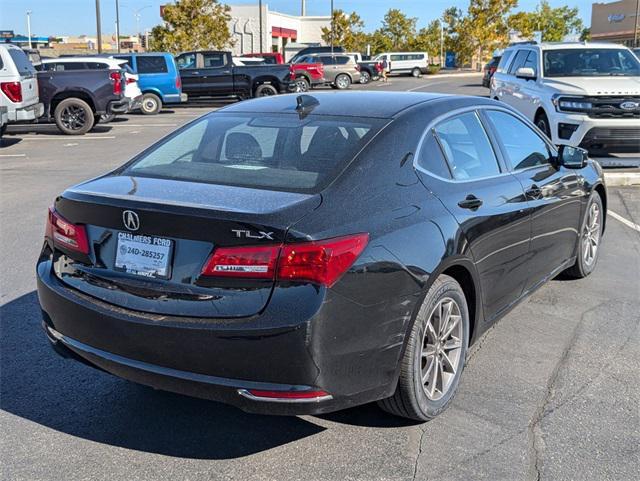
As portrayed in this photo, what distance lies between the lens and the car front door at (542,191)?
4.87 metres

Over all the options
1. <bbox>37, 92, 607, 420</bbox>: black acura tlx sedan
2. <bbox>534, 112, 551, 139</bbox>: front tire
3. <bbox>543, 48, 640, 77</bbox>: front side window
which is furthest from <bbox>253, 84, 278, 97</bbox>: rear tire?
<bbox>37, 92, 607, 420</bbox>: black acura tlx sedan

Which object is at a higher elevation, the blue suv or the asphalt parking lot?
the blue suv

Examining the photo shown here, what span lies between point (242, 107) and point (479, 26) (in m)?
71.0

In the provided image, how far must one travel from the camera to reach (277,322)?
9.93 ft

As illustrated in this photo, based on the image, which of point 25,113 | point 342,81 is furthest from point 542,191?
point 342,81

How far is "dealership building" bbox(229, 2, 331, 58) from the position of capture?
6488 centimetres

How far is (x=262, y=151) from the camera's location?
4.06m

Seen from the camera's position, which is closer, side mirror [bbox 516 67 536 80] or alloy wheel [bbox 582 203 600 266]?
alloy wheel [bbox 582 203 600 266]

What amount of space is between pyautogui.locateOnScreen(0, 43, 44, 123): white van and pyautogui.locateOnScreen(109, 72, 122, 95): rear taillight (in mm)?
2446

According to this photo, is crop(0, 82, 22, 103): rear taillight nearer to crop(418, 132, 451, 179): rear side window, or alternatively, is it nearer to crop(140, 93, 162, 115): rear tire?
crop(140, 93, 162, 115): rear tire

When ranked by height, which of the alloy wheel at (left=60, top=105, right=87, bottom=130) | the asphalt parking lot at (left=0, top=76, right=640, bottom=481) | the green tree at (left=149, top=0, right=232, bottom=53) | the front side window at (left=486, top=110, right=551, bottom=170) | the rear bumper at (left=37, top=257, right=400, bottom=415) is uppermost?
the green tree at (left=149, top=0, right=232, bottom=53)

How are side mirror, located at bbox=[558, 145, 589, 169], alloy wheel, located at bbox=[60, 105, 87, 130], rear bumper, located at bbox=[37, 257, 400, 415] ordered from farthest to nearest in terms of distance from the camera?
alloy wheel, located at bbox=[60, 105, 87, 130] → side mirror, located at bbox=[558, 145, 589, 169] → rear bumper, located at bbox=[37, 257, 400, 415]

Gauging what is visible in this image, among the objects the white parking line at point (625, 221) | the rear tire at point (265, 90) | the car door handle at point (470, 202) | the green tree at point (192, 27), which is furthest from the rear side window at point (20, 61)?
the green tree at point (192, 27)

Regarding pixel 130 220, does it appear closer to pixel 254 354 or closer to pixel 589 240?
pixel 254 354
